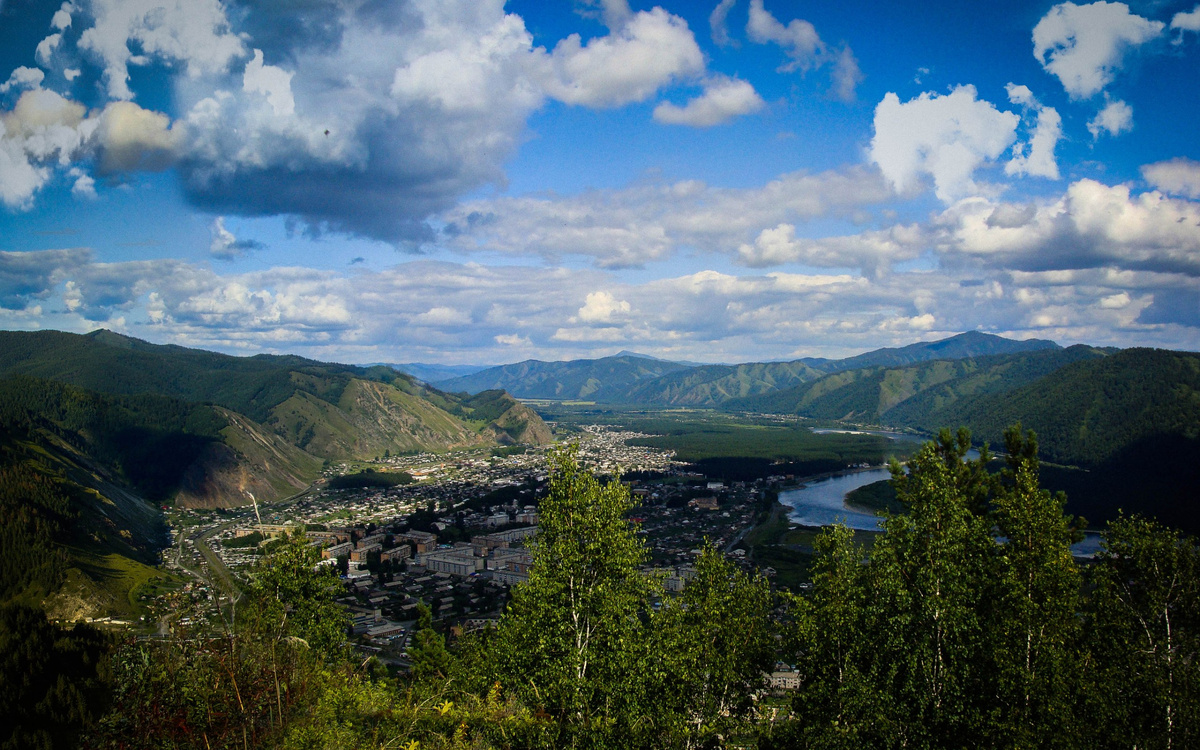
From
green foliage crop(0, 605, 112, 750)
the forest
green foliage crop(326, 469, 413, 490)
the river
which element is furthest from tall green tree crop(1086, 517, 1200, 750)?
green foliage crop(326, 469, 413, 490)

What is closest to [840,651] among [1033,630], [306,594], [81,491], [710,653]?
[710,653]

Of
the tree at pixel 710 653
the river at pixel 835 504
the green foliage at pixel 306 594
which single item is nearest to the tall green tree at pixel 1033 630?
the tree at pixel 710 653

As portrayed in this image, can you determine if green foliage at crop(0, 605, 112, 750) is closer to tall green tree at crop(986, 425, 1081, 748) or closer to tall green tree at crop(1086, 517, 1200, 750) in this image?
tall green tree at crop(986, 425, 1081, 748)

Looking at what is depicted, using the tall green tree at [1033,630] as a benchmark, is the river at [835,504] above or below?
below

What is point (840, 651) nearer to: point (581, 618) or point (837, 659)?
point (837, 659)

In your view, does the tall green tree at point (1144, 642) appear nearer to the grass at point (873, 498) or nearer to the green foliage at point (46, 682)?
the green foliage at point (46, 682)

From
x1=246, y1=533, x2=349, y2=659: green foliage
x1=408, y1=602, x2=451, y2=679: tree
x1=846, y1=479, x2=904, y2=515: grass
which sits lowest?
x1=846, y1=479, x2=904, y2=515: grass
